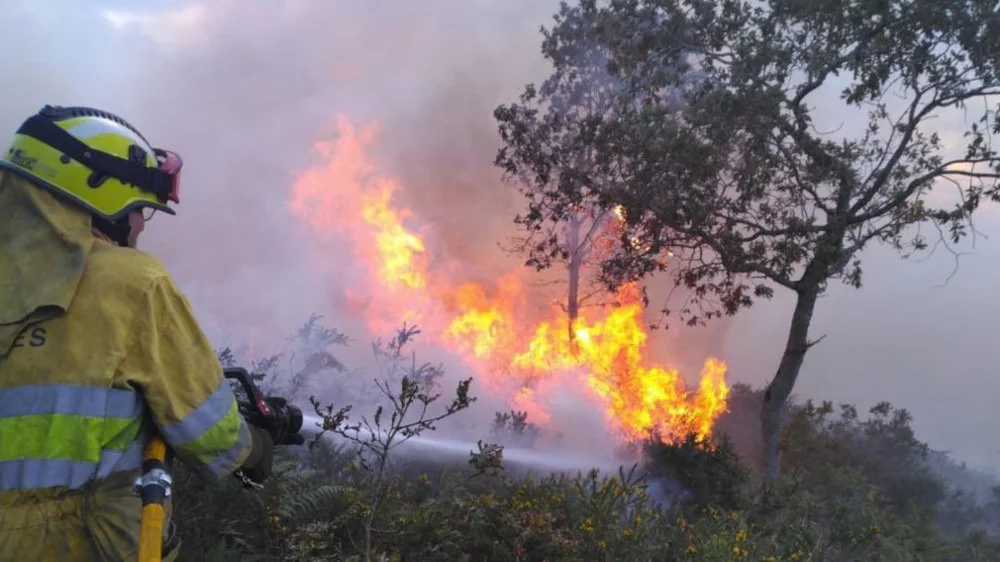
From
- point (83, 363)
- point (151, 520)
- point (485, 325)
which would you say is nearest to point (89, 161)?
point (83, 363)

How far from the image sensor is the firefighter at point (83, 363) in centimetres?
177

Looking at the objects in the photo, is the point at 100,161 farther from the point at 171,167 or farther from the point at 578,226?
the point at 578,226

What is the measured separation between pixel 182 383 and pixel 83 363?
0.24 m

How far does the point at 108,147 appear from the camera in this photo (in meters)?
2.03

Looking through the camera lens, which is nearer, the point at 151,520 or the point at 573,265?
the point at 151,520

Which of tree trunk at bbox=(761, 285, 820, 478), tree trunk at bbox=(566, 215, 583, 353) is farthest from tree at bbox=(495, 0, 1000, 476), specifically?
tree trunk at bbox=(566, 215, 583, 353)

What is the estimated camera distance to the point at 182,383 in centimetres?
187

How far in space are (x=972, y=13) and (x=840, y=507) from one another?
6475mm

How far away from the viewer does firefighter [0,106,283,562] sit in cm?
177

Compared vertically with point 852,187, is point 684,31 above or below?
above

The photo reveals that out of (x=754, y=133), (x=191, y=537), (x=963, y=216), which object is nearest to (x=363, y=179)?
(x=754, y=133)

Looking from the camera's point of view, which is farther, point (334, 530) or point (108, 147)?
point (334, 530)

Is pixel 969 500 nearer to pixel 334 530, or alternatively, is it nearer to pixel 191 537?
pixel 334 530

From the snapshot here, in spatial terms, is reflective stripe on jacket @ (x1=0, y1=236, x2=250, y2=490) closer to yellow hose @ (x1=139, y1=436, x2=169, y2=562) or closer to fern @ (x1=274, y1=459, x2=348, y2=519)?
yellow hose @ (x1=139, y1=436, x2=169, y2=562)
